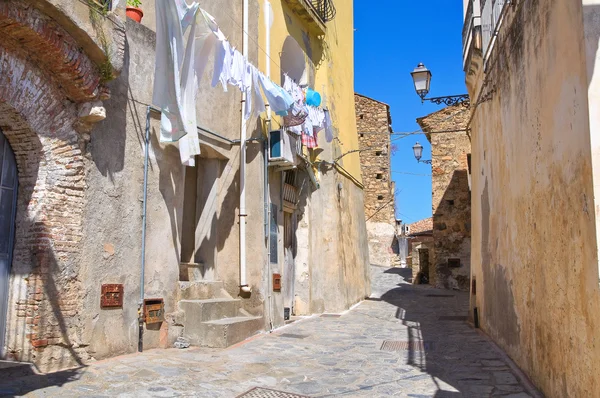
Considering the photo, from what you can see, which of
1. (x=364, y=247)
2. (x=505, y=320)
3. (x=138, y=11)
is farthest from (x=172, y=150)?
(x=364, y=247)

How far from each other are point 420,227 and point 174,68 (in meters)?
25.0

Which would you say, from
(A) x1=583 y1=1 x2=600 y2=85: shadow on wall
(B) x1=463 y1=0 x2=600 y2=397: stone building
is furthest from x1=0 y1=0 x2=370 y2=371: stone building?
(A) x1=583 y1=1 x2=600 y2=85: shadow on wall

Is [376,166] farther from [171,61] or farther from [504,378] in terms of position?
[504,378]

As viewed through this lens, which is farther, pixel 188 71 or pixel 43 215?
pixel 188 71

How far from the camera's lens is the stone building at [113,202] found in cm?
591

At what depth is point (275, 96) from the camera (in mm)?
9195

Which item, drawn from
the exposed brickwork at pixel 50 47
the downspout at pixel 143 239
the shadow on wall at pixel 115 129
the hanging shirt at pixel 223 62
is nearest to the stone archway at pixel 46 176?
the exposed brickwork at pixel 50 47

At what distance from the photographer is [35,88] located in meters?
6.03

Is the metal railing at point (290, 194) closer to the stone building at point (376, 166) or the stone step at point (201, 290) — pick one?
the stone step at point (201, 290)

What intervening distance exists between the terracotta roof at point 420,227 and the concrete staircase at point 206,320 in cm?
2076

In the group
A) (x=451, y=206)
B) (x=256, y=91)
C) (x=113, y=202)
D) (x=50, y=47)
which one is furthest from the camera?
(x=451, y=206)

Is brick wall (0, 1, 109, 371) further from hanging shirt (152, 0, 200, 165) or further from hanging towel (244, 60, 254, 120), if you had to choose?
hanging towel (244, 60, 254, 120)

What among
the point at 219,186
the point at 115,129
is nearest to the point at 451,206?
the point at 219,186

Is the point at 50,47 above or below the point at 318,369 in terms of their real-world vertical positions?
above
